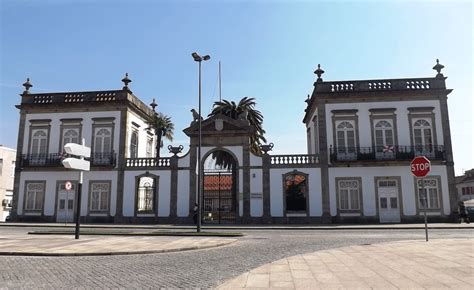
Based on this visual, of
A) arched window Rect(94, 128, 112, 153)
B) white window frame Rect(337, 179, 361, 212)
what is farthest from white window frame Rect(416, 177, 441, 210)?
arched window Rect(94, 128, 112, 153)

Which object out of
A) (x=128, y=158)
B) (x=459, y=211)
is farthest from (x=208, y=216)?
(x=459, y=211)

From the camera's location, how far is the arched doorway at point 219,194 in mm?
29641

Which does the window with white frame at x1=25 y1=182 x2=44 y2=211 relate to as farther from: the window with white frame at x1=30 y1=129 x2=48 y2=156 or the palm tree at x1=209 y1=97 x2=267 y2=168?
the palm tree at x1=209 y1=97 x2=267 y2=168

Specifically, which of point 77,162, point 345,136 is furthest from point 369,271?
point 345,136

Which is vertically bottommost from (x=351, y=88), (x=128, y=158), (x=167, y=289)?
(x=167, y=289)

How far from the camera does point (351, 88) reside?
98.3ft

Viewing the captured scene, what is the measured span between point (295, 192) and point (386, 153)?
7.37m

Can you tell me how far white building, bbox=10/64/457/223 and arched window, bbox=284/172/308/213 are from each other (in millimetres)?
76

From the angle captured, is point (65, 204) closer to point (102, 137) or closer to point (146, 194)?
point (102, 137)

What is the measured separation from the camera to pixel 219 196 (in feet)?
97.3

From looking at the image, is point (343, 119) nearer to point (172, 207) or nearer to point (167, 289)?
point (172, 207)

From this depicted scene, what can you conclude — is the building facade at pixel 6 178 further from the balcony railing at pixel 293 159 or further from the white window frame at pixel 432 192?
the white window frame at pixel 432 192

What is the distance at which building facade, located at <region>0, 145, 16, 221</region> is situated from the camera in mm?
40469

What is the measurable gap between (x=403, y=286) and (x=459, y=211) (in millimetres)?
25542
